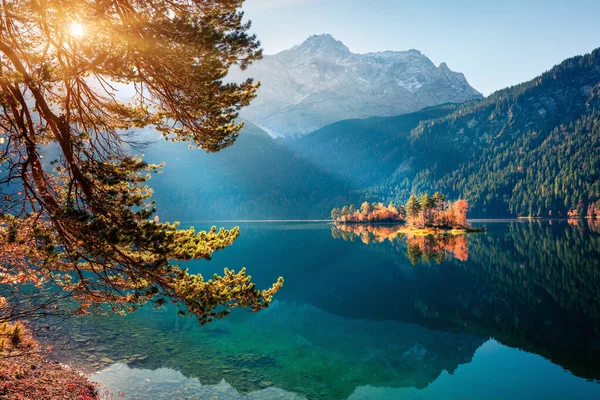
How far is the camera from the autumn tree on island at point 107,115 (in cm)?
983

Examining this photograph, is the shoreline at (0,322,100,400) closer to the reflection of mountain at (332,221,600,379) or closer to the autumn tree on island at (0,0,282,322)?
the autumn tree on island at (0,0,282,322)

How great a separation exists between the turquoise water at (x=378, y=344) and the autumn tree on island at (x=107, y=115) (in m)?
11.6

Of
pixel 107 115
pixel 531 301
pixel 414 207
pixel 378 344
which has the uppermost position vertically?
pixel 107 115

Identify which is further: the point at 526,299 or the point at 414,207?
the point at 414,207

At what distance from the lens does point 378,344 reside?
29.7 metres

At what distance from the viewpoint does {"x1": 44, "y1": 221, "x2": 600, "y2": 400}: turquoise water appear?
845 inches

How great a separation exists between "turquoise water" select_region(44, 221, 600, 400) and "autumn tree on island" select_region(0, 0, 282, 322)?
1165 centimetres

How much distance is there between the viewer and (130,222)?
410 inches

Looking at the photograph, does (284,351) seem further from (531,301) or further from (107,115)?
(531,301)

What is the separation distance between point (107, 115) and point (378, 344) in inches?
1021

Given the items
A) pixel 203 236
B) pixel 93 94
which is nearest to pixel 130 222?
pixel 203 236

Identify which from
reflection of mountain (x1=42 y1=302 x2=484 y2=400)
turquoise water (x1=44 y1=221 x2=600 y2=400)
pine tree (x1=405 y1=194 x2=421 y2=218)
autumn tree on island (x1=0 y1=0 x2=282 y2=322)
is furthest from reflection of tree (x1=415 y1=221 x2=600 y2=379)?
pine tree (x1=405 y1=194 x2=421 y2=218)

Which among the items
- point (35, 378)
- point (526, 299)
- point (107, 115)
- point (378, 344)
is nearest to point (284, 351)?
point (378, 344)

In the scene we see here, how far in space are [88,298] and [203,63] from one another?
8.77 m
